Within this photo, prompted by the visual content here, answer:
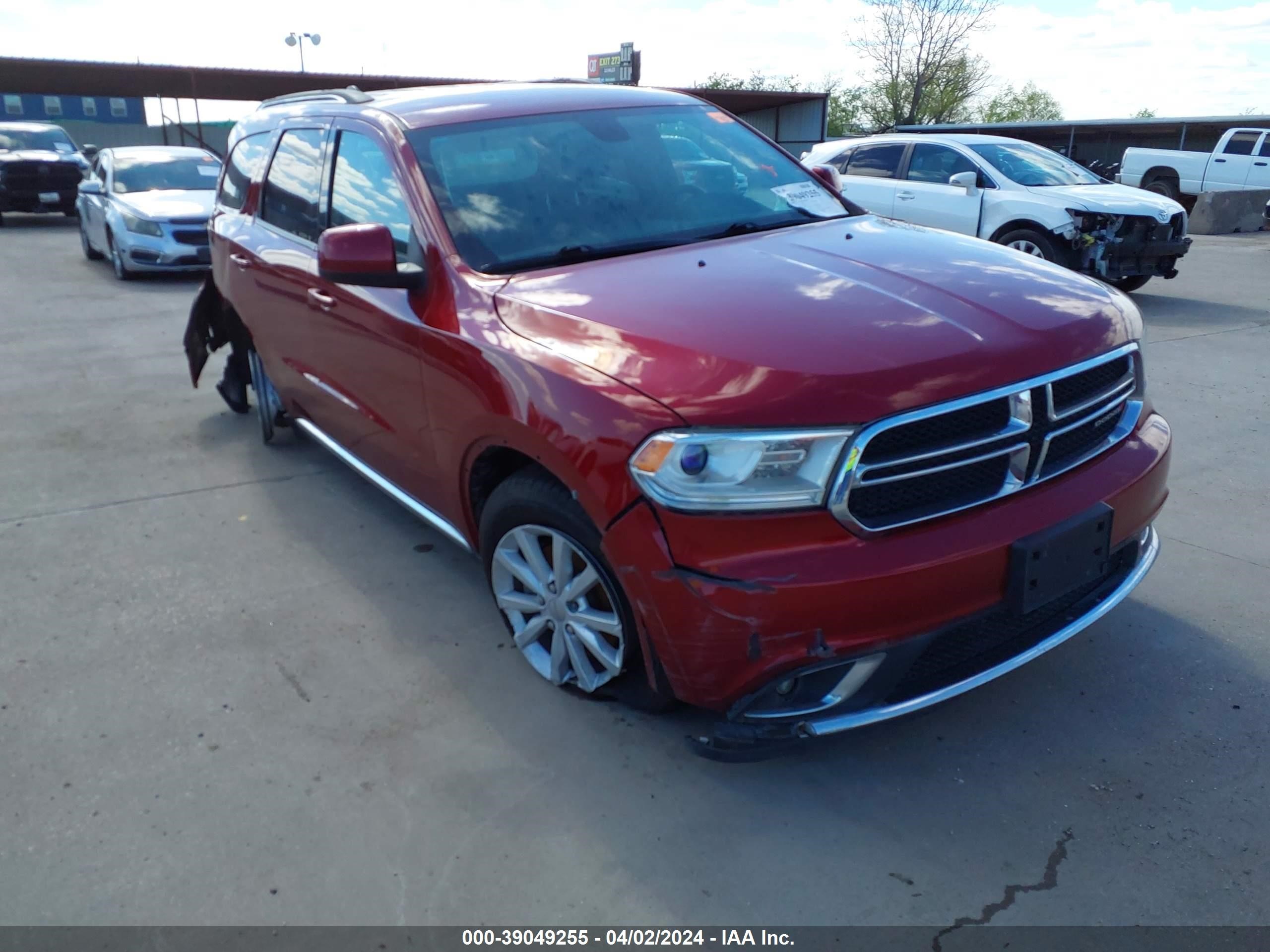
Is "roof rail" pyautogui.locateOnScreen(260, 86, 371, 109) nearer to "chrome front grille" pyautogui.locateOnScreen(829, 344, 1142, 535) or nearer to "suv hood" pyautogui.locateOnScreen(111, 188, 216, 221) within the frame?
"chrome front grille" pyautogui.locateOnScreen(829, 344, 1142, 535)

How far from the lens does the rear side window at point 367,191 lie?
354 centimetres

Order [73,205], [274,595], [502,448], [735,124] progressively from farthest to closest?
[73,205] < [735,124] < [274,595] < [502,448]

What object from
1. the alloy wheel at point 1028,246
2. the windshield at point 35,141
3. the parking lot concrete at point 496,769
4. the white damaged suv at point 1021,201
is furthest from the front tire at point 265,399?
the windshield at point 35,141

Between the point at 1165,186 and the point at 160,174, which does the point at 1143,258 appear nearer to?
the point at 160,174

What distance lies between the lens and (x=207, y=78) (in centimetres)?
3083

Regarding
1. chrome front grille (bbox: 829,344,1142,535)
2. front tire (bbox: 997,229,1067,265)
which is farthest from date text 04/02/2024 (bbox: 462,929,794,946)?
front tire (bbox: 997,229,1067,265)

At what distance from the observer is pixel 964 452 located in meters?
2.51

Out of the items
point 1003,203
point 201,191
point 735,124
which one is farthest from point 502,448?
point 201,191

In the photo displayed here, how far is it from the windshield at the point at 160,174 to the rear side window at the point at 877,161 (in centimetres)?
806

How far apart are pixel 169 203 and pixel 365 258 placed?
34.4ft

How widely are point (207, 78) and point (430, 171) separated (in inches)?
1259

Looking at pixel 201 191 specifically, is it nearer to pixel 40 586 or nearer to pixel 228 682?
pixel 40 586

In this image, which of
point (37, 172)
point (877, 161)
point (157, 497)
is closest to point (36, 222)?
point (37, 172)

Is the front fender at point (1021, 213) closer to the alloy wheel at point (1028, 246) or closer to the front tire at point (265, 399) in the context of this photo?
the alloy wheel at point (1028, 246)
